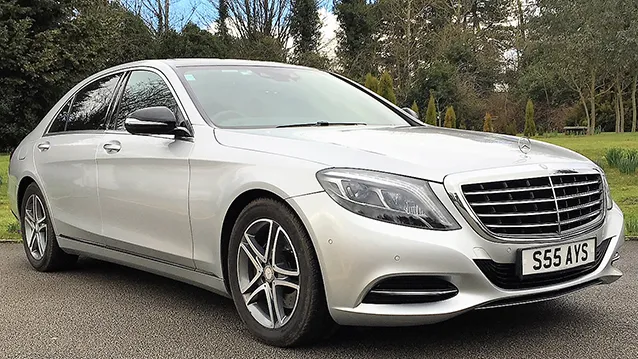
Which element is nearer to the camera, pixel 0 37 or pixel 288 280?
pixel 288 280

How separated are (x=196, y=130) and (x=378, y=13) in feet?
124

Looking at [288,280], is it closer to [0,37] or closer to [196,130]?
[196,130]

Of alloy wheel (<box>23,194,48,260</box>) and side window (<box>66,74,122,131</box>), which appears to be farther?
alloy wheel (<box>23,194,48,260</box>)

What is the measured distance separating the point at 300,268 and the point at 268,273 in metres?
0.28

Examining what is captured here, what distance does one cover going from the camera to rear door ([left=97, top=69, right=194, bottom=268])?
3896 millimetres

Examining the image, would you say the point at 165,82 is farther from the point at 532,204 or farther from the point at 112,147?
the point at 532,204

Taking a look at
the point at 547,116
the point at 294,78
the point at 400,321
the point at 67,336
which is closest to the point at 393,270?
the point at 400,321

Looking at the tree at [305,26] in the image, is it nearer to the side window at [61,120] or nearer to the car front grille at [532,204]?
the side window at [61,120]

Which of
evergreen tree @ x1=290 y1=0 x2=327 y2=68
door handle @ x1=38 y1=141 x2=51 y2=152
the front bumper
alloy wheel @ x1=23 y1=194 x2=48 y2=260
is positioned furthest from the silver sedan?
evergreen tree @ x1=290 y1=0 x2=327 y2=68

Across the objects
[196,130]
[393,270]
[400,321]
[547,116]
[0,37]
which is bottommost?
[547,116]

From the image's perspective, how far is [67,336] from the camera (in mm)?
3689

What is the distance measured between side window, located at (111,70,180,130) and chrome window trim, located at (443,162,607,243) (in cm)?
201

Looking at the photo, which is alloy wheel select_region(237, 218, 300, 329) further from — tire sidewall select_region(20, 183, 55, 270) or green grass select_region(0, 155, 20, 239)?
green grass select_region(0, 155, 20, 239)

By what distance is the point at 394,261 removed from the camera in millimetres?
2928
